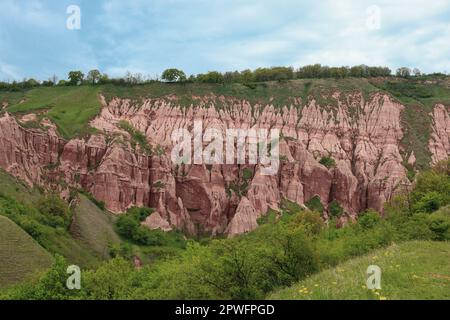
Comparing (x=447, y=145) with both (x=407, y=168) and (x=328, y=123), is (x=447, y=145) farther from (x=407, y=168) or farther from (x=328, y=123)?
(x=328, y=123)

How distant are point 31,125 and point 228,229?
3344cm

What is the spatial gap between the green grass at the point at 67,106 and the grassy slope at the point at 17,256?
3714 cm

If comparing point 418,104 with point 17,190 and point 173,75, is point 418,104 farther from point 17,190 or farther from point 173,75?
point 17,190

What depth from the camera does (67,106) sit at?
291 ft

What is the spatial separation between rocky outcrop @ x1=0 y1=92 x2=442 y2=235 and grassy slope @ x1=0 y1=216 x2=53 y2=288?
23.4 m

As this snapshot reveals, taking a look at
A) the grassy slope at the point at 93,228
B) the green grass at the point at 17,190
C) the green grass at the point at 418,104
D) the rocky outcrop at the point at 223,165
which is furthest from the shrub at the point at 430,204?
the green grass at the point at 418,104

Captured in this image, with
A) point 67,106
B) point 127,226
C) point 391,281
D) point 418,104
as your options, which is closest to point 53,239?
point 127,226

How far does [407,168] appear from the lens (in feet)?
286

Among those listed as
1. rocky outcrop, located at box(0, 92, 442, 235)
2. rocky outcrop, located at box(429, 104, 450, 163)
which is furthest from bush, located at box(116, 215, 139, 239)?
rocky outcrop, located at box(429, 104, 450, 163)

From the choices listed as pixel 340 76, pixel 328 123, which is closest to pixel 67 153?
pixel 328 123

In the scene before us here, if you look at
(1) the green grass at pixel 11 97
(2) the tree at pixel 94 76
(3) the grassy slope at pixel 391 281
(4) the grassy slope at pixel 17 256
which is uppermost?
(2) the tree at pixel 94 76

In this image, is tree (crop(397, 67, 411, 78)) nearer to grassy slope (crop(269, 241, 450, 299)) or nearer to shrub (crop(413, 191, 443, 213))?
shrub (crop(413, 191, 443, 213))

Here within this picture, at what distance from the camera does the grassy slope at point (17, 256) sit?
36.7 meters

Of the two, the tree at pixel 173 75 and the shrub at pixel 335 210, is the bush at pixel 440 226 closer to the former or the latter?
the shrub at pixel 335 210
